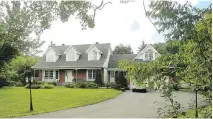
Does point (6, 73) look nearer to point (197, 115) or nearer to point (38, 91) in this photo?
point (38, 91)

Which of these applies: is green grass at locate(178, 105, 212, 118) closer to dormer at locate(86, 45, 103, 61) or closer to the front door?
dormer at locate(86, 45, 103, 61)

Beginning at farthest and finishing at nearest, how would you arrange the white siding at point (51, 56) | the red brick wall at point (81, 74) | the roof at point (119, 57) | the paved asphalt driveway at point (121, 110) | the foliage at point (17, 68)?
the red brick wall at point (81, 74) < the white siding at point (51, 56) < the foliage at point (17, 68) < the paved asphalt driveway at point (121, 110) < the roof at point (119, 57)

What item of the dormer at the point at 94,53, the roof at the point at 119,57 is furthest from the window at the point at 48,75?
the roof at the point at 119,57

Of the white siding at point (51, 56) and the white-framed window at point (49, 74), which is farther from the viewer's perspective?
the white-framed window at point (49, 74)

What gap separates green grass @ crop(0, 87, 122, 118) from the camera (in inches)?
234

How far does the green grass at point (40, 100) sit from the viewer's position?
5951mm

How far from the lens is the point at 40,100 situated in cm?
736

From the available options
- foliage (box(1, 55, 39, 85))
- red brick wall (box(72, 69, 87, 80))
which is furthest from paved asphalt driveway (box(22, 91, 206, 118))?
red brick wall (box(72, 69, 87, 80))

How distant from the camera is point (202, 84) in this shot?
192 cm

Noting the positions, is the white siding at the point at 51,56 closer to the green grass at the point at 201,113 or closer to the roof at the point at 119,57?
the roof at the point at 119,57

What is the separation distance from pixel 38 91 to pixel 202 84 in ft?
24.7

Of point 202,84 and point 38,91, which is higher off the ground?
point 202,84

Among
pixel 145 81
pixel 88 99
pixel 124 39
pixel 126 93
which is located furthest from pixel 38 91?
pixel 145 81

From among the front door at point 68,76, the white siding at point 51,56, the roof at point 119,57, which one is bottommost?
the front door at point 68,76
